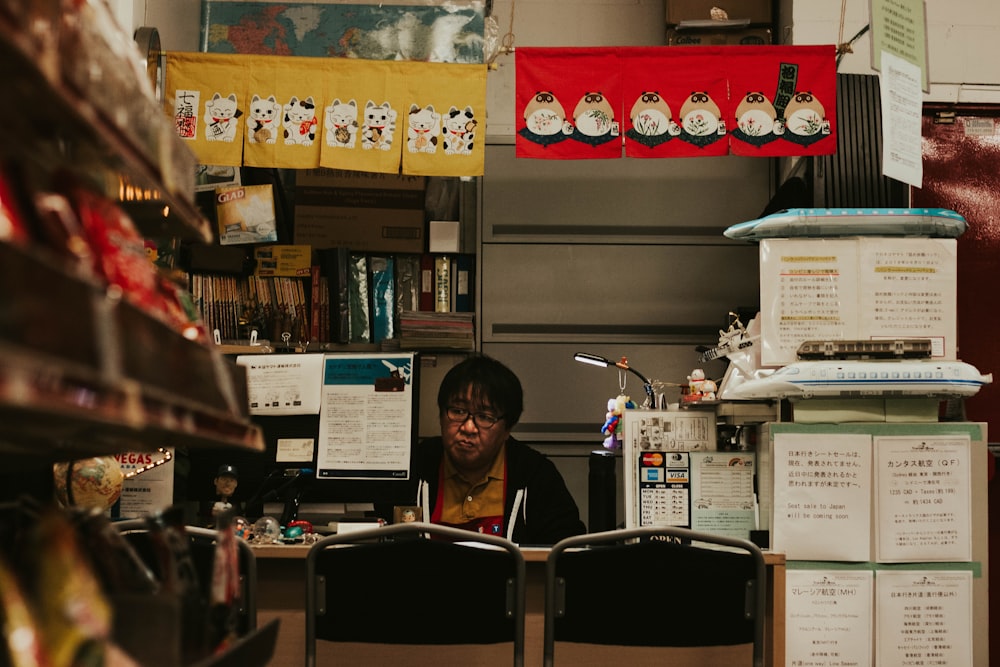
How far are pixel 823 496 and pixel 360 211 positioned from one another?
8.38 ft

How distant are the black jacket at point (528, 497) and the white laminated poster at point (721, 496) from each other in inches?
20.7

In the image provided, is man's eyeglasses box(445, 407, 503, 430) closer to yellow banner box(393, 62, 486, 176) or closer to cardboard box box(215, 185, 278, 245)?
yellow banner box(393, 62, 486, 176)

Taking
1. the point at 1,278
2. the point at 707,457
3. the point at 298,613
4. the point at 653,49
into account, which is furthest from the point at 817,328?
the point at 1,278

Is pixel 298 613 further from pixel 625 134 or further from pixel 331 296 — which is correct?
pixel 331 296

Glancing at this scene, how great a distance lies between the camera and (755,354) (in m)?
3.49

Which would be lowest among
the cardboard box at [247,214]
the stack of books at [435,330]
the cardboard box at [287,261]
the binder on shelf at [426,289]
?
the stack of books at [435,330]

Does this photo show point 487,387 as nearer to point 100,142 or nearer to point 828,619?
point 828,619

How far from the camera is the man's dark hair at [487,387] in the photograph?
4012 mm

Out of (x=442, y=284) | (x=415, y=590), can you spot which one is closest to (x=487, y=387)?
(x=442, y=284)

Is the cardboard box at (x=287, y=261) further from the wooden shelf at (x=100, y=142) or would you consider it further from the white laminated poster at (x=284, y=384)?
the wooden shelf at (x=100, y=142)

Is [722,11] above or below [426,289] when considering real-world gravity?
above

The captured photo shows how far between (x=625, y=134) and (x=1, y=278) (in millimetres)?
3421

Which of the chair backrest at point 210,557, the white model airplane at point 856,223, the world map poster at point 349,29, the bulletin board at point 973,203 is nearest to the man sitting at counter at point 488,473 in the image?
the white model airplane at point 856,223

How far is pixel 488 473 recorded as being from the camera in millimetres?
4047
